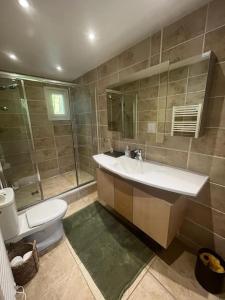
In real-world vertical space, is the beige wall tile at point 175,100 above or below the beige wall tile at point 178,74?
below

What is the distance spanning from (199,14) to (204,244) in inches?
80.4

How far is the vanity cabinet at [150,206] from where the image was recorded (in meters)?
1.08

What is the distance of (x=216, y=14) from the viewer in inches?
37.9

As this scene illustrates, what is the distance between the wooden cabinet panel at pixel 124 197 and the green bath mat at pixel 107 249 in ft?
0.92

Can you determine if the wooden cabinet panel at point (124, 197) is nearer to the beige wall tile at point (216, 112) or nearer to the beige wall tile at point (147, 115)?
the beige wall tile at point (147, 115)

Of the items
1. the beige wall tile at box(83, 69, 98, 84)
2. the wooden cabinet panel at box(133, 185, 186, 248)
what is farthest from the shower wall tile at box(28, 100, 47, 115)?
the wooden cabinet panel at box(133, 185, 186, 248)

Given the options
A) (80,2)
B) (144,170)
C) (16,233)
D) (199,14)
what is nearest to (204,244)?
(144,170)

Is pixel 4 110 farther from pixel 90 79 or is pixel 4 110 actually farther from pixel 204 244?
pixel 204 244

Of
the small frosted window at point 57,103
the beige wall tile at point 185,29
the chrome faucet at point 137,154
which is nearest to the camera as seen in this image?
the beige wall tile at point 185,29

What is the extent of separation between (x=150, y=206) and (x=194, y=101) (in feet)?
3.29

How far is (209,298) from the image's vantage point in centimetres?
100

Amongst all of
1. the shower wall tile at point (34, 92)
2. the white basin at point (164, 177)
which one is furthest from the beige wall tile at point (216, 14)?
the shower wall tile at point (34, 92)

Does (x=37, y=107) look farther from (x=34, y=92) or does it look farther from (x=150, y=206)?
(x=150, y=206)

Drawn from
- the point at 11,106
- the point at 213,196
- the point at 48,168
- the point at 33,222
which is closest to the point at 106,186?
the point at 33,222
